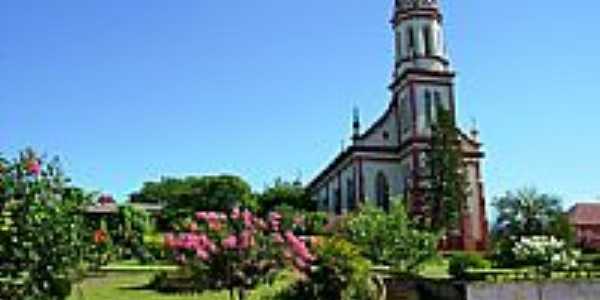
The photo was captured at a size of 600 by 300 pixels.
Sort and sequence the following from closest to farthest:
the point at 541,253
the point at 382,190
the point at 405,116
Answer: the point at 541,253 → the point at 382,190 → the point at 405,116

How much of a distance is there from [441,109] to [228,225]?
44.2 m

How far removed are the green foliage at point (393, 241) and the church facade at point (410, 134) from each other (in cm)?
2087

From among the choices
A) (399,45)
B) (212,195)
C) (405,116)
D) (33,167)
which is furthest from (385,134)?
(33,167)

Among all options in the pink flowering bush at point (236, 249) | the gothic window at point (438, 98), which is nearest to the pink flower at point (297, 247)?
the pink flowering bush at point (236, 249)

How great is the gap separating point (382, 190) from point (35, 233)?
55888 millimetres

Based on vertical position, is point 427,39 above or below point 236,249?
above

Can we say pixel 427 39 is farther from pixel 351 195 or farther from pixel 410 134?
pixel 351 195

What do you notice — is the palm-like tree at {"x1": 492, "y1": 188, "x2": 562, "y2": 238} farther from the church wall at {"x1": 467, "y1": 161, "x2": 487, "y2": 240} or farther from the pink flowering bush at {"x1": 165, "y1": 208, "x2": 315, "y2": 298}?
the pink flowering bush at {"x1": 165, "y1": 208, "x2": 315, "y2": 298}

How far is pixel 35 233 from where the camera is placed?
10.8 meters

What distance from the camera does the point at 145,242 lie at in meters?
42.3

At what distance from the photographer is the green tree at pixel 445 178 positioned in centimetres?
5884

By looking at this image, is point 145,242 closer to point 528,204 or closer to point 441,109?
point 441,109

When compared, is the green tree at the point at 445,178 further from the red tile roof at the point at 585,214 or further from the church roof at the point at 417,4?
the red tile roof at the point at 585,214

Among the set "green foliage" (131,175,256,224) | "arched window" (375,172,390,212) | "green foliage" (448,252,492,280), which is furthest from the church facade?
"green foliage" (448,252,492,280)
